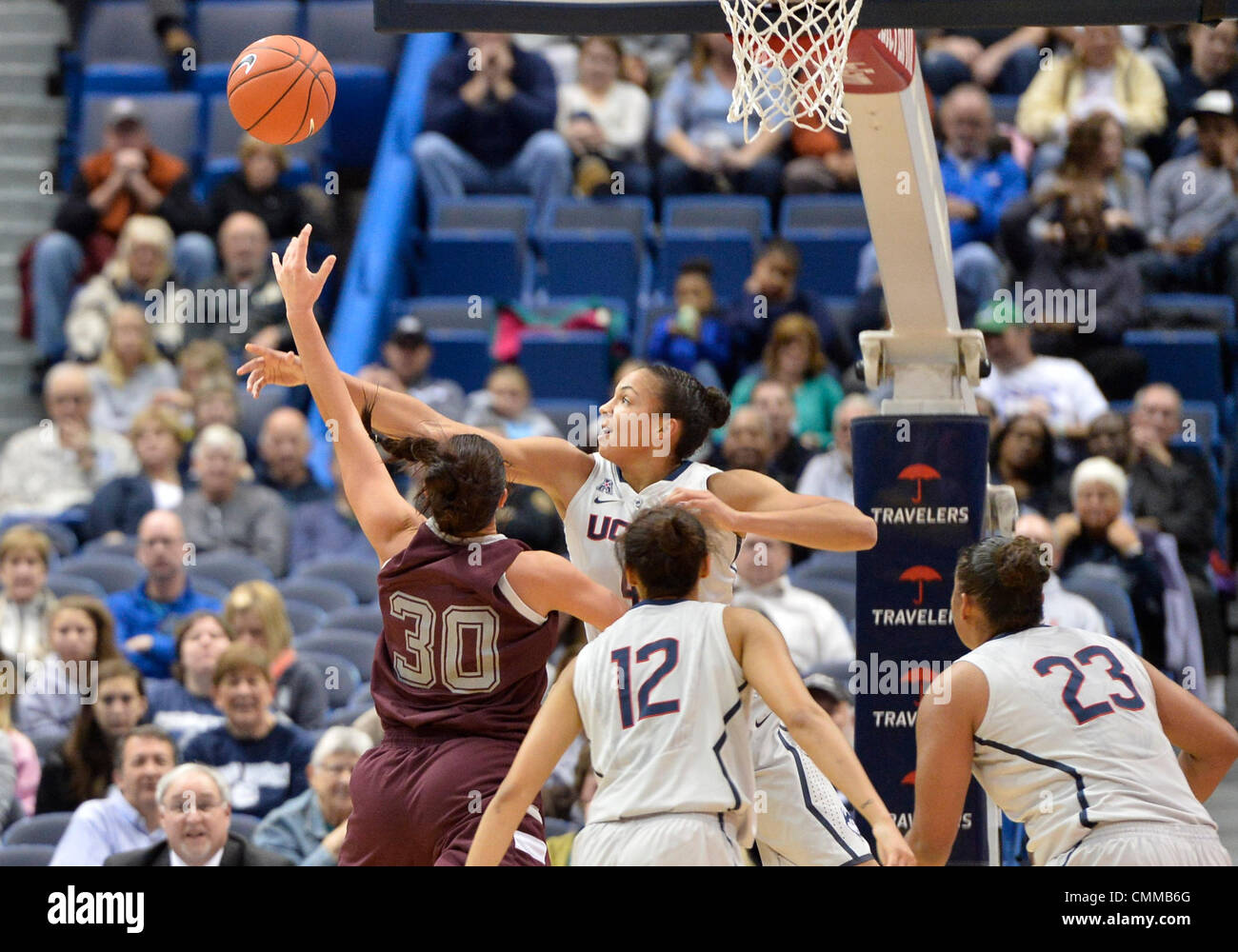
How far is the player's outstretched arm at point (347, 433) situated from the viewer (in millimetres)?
4355

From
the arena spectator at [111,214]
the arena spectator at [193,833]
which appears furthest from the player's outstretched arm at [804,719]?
the arena spectator at [111,214]

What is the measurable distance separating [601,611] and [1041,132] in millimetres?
7105

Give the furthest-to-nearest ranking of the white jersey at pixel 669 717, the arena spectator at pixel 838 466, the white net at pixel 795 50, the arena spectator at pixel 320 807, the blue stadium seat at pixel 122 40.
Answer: the blue stadium seat at pixel 122 40 < the arena spectator at pixel 838 466 < the arena spectator at pixel 320 807 < the white net at pixel 795 50 < the white jersey at pixel 669 717

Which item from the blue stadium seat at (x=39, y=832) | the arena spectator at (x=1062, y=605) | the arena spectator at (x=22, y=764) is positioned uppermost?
the arena spectator at (x=1062, y=605)

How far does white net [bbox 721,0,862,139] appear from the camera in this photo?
4516 mm

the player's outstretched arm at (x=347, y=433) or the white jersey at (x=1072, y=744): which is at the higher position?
the player's outstretched arm at (x=347, y=433)

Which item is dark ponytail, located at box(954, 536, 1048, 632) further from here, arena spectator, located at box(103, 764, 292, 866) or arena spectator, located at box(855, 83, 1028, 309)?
arena spectator, located at box(855, 83, 1028, 309)

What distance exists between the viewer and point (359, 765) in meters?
4.21

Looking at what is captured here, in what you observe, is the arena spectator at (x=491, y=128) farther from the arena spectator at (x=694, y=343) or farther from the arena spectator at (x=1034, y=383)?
the arena spectator at (x=1034, y=383)

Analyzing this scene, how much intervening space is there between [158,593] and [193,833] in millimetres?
Result: 2615

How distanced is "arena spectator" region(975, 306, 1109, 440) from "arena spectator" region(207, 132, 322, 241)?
4.21 m

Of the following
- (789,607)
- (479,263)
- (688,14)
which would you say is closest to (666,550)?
(688,14)

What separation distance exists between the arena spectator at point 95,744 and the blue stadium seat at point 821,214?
4903 millimetres
